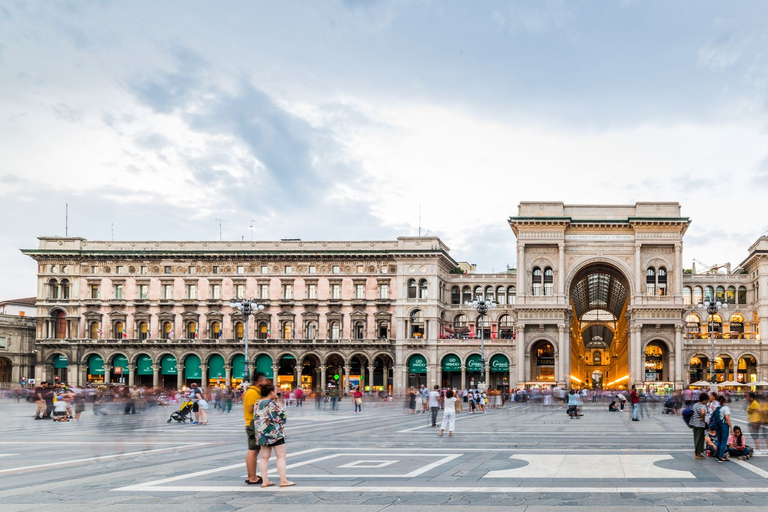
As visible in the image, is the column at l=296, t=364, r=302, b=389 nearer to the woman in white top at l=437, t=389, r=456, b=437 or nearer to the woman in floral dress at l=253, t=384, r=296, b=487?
the woman in white top at l=437, t=389, r=456, b=437

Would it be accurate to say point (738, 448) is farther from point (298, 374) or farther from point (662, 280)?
point (298, 374)

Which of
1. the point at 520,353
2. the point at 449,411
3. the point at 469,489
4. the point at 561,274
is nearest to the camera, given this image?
the point at 469,489

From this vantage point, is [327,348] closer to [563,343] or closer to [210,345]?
[210,345]

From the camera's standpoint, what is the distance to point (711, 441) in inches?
824

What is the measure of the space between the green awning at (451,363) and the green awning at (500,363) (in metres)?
3.65

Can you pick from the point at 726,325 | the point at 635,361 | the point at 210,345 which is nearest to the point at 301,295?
the point at 210,345

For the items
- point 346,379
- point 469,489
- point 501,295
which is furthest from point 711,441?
point 501,295

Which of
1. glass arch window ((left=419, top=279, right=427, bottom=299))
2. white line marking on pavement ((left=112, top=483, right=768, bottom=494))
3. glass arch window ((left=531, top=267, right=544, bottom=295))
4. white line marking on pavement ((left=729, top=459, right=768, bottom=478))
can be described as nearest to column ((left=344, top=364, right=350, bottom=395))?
glass arch window ((left=419, top=279, right=427, bottom=299))

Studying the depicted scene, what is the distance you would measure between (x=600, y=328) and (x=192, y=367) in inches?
4135

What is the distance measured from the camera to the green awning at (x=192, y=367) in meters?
95.8

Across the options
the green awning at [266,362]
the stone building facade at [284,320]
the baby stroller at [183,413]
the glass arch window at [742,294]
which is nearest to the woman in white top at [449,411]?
the baby stroller at [183,413]

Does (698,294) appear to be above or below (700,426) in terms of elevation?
above

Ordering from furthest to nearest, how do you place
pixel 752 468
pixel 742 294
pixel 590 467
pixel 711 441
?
pixel 742 294 → pixel 711 441 → pixel 590 467 → pixel 752 468

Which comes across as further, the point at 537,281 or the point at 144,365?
the point at 144,365
